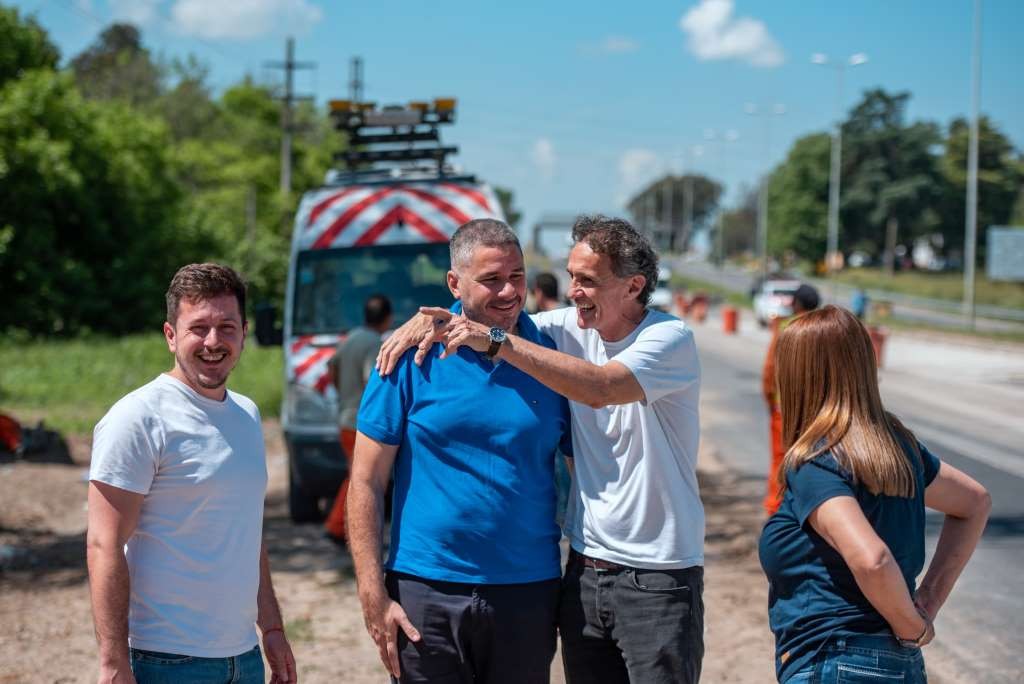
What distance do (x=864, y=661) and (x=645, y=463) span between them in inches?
32.3

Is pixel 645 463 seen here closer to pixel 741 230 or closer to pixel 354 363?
pixel 354 363

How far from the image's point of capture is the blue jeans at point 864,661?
8.92 feet

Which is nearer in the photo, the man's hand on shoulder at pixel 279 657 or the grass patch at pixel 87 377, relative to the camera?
the man's hand on shoulder at pixel 279 657

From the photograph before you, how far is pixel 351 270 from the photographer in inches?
364

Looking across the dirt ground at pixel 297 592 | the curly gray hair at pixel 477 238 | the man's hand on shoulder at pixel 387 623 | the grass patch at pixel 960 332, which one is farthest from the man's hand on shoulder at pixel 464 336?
the grass patch at pixel 960 332

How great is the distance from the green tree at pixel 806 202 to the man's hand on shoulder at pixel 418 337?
96479 millimetres

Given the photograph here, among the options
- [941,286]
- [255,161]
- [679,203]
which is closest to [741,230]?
[679,203]

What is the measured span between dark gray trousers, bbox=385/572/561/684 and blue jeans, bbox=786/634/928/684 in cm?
80

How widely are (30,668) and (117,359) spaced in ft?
53.7

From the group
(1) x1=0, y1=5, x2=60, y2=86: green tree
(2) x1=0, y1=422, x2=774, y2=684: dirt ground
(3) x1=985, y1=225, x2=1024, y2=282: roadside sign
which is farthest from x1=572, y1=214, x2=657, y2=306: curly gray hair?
(3) x1=985, y1=225, x2=1024, y2=282: roadside sign

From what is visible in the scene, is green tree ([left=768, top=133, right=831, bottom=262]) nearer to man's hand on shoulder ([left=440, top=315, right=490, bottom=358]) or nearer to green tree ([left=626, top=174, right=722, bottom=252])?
green tree ([left=626, top=174, right=722, bottom=252])

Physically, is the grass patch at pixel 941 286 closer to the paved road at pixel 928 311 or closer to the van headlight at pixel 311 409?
the paved road at pixel 928 311

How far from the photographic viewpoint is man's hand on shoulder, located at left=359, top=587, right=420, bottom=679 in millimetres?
3049

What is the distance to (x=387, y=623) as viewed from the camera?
10.0 feet
